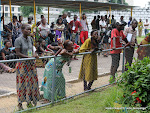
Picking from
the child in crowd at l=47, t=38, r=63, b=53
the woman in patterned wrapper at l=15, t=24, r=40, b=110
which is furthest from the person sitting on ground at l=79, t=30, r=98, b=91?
the child in crowd at l=47, t=38, r=63, b=53

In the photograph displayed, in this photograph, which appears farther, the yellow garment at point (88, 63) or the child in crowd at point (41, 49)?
the child in crowd at point (41, 49)

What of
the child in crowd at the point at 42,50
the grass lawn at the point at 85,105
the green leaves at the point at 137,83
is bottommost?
the grass lawn at the point at 85,105

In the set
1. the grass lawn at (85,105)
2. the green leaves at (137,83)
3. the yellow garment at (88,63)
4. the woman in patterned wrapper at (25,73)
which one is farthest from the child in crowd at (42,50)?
the green leaves at (137,83)

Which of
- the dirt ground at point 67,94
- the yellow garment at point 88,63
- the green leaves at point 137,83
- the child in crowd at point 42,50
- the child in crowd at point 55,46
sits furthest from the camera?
the child in crowd at point 55,46

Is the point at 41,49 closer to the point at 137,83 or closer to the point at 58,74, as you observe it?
the point at 58,74

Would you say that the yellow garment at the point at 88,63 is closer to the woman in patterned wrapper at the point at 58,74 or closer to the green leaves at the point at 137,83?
the woman in patterned wrapper at the point at 58,74

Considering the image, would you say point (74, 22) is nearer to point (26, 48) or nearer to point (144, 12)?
point (26, 48)

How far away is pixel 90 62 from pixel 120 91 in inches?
54.4

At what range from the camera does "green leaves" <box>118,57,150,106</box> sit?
15.9 ft

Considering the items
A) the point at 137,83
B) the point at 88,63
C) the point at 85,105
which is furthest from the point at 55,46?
the point at 137,83

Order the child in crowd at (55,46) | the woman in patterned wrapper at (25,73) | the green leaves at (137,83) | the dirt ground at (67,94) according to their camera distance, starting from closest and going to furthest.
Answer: the green leaves at (137,83) < the woman in patterned wrapper at (25,73) < the dirt ground at (67,94) < the child in crowd at (55,46)

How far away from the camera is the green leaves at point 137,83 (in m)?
4.86

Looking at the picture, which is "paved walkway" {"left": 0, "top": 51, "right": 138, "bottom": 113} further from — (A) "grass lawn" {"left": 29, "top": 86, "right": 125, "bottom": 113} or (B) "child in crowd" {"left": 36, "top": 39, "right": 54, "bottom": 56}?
(B) "child in crowd" {"left": 36, "top": 39, "right": 54, "bottom": 56}

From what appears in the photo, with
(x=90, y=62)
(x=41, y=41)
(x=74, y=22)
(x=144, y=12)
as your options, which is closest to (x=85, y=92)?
(x=90, y=62)
